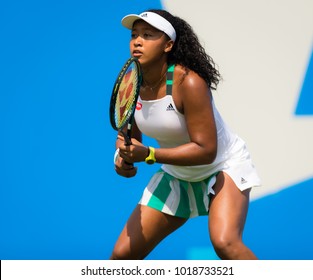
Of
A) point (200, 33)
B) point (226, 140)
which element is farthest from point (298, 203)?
point (226, 140)

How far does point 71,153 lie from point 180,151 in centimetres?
185

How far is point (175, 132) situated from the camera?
407 cm

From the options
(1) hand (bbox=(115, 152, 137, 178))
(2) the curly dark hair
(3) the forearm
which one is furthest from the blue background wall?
(3) the forearm

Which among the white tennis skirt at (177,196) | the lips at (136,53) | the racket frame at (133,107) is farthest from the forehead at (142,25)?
the white tennis skirt at (177,196)

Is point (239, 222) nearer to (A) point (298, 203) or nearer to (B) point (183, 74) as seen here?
(B) point (183, 74)

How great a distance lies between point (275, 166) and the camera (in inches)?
223

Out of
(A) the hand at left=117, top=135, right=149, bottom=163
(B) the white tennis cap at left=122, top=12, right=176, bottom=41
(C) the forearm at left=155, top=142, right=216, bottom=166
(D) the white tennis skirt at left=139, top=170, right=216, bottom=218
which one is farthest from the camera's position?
(D) the white tennis skirt at left=139, top=170, right=216, bottom=218

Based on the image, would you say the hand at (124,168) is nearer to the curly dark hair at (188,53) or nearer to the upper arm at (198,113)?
the upper arm at (198,113)

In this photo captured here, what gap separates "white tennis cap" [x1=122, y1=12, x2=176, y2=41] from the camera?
4.01m

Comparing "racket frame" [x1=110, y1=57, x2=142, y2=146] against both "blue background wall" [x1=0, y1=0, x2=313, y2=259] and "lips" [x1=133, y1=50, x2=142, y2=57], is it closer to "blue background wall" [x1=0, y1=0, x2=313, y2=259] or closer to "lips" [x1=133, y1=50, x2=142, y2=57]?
"lips" [x1=133, y1=50, x2=142, y2=57]

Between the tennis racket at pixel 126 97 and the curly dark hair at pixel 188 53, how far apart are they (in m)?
0.24

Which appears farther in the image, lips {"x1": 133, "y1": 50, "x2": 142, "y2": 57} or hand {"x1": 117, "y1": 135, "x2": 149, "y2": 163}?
lips {"x1": 133, "y1": 50, "x2": 142, "y2": 57}

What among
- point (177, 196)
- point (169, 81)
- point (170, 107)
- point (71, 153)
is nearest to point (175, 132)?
point (170, 107)

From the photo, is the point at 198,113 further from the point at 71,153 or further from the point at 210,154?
the point at 71,153
